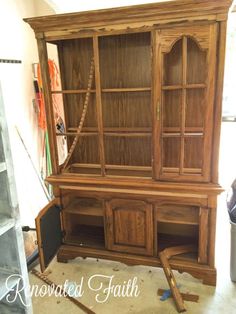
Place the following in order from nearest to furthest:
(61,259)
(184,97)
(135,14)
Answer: (135,14)
(184,97)
(61,259)

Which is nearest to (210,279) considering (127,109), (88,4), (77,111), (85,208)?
(85,208)

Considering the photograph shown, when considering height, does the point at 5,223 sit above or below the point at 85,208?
above

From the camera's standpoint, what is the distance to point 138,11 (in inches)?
68.7

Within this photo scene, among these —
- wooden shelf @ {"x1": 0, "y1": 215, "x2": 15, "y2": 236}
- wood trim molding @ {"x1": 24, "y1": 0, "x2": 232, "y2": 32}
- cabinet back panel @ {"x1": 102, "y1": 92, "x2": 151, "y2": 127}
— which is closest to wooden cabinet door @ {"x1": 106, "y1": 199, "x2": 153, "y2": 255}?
cabinet back panel @ {"x1": 102, "y1": 92, "x2": 151, "y2": 127}

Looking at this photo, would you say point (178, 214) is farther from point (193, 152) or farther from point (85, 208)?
point (85, 208)

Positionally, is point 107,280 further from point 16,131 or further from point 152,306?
point 16,131

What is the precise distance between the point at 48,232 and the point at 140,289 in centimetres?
82

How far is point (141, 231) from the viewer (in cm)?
217

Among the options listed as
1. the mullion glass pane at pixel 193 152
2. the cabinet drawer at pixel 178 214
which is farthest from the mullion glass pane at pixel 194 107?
the cabinet drawer at pixel 178 214

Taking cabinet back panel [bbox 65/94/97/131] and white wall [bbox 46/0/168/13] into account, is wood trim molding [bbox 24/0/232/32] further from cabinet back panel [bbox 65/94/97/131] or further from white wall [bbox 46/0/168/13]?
white wall [bbox 46/0/168/13]

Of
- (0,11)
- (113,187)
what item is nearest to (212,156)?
(113,187)

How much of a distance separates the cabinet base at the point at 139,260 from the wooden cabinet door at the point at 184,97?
677mm

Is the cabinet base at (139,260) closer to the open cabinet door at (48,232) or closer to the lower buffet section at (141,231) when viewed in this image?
the lower buffet section at (141,231)

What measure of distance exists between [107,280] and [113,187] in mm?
744
